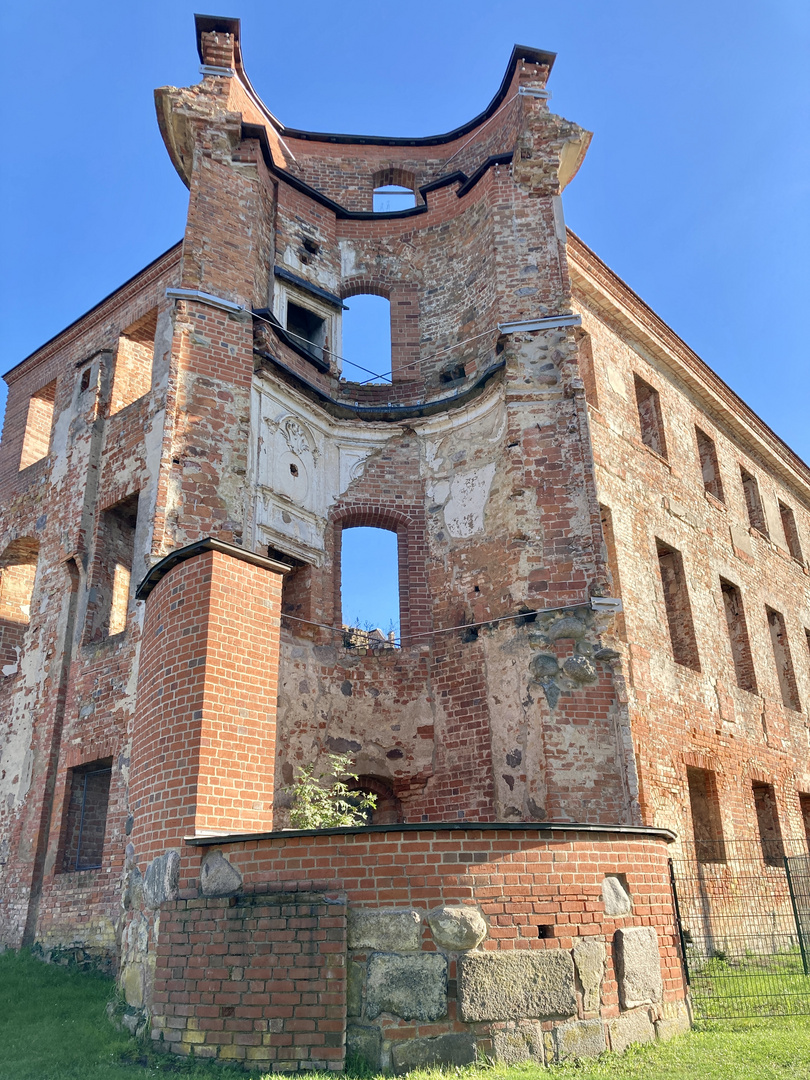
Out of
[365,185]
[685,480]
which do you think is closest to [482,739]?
[685,480]

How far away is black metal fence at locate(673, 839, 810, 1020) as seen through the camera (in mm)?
8078

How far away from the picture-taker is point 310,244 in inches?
568

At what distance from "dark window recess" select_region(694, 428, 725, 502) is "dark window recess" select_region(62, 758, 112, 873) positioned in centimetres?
1241

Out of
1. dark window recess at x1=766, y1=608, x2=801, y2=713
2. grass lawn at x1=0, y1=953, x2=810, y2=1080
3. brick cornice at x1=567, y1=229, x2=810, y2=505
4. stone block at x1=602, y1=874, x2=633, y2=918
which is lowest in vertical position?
grass lawn at x1=0, y1=953, x2=810, y2=1080

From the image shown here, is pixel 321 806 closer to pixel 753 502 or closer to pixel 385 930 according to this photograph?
pixel 385 930

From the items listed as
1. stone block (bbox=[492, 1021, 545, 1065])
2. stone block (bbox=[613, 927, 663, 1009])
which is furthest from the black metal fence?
stone block (bbox=[492, 1021, 545, 1065])

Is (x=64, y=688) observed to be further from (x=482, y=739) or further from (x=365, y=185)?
(x=365, y=185)

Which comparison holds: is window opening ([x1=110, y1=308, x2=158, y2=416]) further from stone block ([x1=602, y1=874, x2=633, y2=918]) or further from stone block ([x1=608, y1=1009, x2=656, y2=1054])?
stone block ([x1=608, y1=1009, x2=656, y2=1054])

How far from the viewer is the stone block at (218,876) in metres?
5.94

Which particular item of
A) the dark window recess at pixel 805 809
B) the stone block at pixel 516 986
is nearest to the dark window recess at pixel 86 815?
the stone block at pixel 516 986

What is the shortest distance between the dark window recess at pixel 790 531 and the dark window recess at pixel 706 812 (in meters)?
9.26

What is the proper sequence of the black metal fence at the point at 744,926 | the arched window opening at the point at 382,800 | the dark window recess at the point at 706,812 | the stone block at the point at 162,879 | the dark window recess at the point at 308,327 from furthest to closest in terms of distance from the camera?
the dark window recess at the point at 308,327 → the dark window recess at the point at 706,812 → the arched window opening at the point at 382,800 → the black metal fence at the point at 744,926 → the stone block at the point at 162,879

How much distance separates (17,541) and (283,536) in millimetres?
5828

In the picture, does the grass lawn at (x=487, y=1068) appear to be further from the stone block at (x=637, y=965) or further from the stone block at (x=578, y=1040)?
the stone block at (x=637, y=965)
